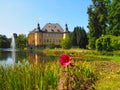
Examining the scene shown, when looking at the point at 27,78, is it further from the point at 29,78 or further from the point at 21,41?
the point at 21,41

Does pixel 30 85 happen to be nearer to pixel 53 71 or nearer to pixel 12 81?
pixel 12 81

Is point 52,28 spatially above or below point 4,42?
above

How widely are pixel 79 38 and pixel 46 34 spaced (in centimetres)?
3919

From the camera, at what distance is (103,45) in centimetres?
3844

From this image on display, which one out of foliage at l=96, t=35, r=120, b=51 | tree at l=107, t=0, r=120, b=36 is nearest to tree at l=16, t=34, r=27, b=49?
tree at l=107, t=0, r=120, b=36

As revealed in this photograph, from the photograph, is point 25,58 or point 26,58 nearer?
point 26,58

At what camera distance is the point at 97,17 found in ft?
157

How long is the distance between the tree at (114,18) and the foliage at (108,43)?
3.41 m

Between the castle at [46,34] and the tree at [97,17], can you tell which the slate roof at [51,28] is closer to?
the castle at [46,34]

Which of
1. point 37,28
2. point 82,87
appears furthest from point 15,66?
point 37,28

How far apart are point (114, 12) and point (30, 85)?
3661cm

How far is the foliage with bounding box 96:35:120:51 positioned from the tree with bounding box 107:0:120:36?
3.41 m

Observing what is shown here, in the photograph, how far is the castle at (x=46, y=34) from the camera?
102m

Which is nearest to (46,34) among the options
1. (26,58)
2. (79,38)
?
(79,38)
